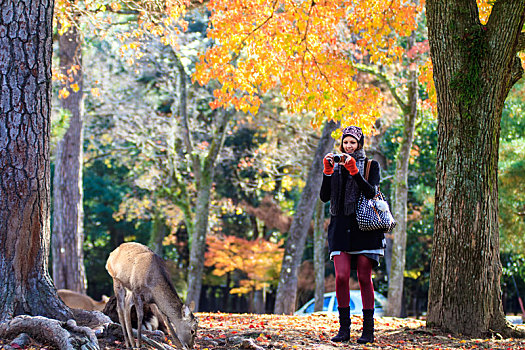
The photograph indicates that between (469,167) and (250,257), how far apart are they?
52.8 feet

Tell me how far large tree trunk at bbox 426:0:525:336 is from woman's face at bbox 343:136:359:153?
152 centimetres

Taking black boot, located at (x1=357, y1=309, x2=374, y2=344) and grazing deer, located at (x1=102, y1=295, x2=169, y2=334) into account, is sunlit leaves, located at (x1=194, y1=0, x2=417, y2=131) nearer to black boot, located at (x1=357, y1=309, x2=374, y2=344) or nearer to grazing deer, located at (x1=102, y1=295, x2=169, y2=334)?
black boot, located at (x1=357, y1=309, x2=374, y2=344)

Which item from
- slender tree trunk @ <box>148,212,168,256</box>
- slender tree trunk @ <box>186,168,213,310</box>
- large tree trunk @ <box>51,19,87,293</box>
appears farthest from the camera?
slender tree trunk @ <box>148,212,168,256</box>

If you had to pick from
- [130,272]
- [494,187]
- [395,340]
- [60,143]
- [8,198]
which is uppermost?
[60,143]

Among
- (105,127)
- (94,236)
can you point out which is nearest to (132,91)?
(105,127)

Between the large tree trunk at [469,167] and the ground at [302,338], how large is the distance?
32 centimetres

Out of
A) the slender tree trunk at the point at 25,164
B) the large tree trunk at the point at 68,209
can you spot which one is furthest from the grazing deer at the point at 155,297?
the large tree trunk at the point at 68,209

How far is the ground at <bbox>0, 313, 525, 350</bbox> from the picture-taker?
5.55 metres

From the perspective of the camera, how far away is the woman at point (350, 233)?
19.0 ft

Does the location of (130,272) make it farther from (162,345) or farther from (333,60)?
(333,60)

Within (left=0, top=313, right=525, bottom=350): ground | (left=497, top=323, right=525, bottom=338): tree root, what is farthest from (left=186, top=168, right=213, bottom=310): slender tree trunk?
(left=497, top=323, right=525, bottom=338): tree root

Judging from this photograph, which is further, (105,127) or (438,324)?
(105,127)

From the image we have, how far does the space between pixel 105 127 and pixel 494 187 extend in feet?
68.6

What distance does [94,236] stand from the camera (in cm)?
3009
